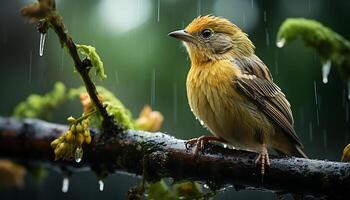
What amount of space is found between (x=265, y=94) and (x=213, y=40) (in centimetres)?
81

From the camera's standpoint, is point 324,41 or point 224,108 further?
point 224,108

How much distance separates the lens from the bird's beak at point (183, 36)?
423 cm

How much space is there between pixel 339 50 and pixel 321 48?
59mm

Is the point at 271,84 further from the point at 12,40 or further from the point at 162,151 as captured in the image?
the point at 12,40

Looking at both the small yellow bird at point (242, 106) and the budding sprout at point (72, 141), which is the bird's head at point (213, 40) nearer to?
the small yellow bird at point (242, 106)

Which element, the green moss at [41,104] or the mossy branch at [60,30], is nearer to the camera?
the mossy branch at [60,30]

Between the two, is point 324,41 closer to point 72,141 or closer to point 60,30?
point 60,30

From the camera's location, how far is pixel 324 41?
1748 millimetres

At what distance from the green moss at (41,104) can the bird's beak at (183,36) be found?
95 centimetres

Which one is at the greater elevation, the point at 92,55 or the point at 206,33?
the point at 206,33

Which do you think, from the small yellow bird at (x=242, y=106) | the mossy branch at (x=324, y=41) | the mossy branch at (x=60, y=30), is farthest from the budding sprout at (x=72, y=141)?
the mossy branch at (x=324, y=41)

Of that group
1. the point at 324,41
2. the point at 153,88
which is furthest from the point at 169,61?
the point at 324,41

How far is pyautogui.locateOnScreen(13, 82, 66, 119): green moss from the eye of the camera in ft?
12.7

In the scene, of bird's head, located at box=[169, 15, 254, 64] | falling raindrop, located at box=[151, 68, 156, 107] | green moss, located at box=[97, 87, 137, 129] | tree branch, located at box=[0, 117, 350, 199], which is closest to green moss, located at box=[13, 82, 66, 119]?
tree branch, located at box=[0, 117, 350, 199]
